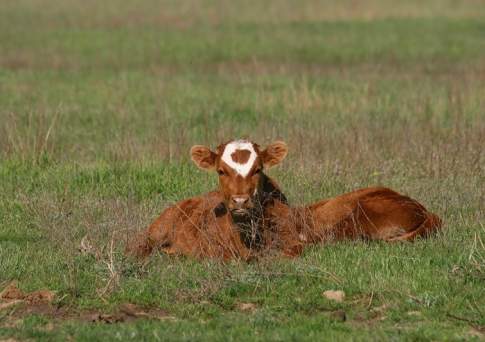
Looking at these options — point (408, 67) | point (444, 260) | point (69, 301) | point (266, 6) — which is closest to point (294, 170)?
point (444, 260)

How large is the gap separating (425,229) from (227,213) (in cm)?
191

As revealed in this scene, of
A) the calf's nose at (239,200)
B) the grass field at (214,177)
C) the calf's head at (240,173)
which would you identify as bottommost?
the grass field at (214,177)

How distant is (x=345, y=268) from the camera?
9.58 m

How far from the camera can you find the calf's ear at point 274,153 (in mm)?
10797

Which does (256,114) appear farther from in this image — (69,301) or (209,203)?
(69,301)

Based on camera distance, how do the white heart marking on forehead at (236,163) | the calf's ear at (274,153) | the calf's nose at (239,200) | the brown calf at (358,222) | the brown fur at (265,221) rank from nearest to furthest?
the calf's nose at (239,200)
the white heart marking on forehead at (236,163)
the brown fur at (265,221)
the brown calf at (358,222)
the calf's ear at (274,153)

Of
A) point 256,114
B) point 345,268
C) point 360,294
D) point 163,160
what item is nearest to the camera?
point 360,294

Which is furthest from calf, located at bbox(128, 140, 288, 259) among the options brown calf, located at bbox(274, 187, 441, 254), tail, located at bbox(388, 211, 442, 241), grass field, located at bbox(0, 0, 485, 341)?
tail, located at bbox(388, 211, 442, 241)

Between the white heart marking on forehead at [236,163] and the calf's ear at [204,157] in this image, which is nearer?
the white heart marking on forehead at [236,163]

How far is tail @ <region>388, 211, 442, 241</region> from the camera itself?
10.6m

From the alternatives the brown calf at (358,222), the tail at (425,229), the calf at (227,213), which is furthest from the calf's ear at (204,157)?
the tail at (425,229)

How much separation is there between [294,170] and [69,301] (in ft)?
17.4

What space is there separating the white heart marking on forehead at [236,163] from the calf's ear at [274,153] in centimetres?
29

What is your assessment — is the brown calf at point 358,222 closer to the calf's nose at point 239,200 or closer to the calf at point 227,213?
the calf at point 227,213
